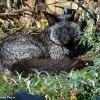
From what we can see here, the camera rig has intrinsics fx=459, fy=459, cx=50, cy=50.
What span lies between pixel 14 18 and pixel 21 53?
2.41 metres

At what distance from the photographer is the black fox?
8391mm

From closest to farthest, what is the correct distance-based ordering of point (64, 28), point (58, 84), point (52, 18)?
point (58, 84) < point (52, 18) < point (64, 28)

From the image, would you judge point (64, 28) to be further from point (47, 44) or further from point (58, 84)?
point (58, 84)

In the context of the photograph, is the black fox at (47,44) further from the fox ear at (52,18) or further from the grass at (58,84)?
the grass at (58,84)

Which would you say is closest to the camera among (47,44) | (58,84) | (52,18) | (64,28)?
(58,84)

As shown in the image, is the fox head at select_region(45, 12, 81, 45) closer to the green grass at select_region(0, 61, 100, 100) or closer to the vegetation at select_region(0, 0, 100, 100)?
the vegetation at select_region(0, 0, 100, 100)

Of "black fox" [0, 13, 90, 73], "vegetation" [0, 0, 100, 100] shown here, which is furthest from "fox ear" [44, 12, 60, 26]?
"vegetation" [0, 0, 100, 100]

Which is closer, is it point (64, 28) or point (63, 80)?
point (63, 80)

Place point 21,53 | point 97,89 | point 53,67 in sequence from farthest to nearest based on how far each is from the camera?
point 21,53, point 53,67, point 97,89

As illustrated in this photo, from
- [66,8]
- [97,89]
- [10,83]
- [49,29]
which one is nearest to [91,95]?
[97,89]

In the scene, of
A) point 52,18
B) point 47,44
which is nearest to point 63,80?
point 52,18

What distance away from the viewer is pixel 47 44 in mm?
8844

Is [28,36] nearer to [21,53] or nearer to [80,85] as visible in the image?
[21,53]

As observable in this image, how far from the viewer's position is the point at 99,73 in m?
6.26
